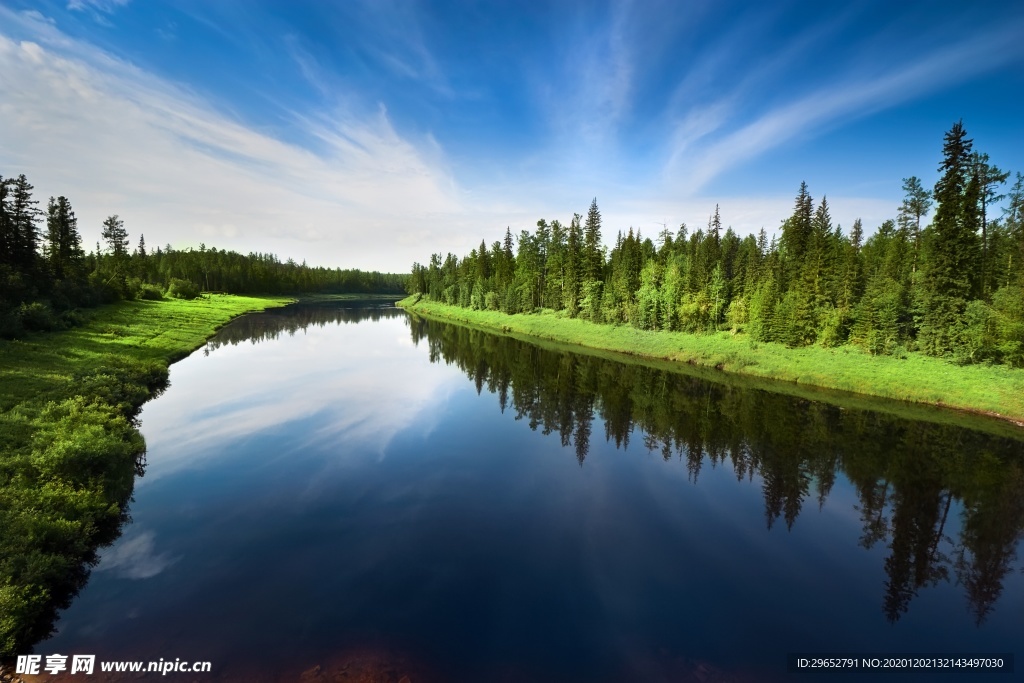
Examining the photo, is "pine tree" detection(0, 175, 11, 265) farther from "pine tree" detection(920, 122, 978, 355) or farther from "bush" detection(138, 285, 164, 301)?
"pine tree" detection(920, 122, 978, 355)

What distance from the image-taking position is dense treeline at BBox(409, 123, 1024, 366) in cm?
3934

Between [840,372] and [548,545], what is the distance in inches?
1623

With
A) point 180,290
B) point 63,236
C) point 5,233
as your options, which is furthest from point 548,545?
point 180,290

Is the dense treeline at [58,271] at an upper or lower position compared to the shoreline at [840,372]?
upper

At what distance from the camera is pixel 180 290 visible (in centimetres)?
10519

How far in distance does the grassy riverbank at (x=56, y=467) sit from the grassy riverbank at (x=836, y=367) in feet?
170

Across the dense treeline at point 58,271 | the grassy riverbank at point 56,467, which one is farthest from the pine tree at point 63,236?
the grassy riverbank at point 56,467

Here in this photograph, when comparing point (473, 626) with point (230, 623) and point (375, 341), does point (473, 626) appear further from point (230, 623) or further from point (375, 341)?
point (375, 341)

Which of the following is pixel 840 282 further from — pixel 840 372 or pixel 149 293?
pixel 149 293

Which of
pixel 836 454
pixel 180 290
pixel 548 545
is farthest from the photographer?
pixel 180 290

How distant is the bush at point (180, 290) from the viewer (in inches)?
4070

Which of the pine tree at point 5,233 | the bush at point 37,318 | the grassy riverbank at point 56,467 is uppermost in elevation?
the pine tree at point 5,233

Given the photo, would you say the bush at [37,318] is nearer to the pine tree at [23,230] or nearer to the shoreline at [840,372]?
the pine tree at [23,230]

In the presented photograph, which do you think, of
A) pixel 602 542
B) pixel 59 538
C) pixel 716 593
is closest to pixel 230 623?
pixel 59 538
